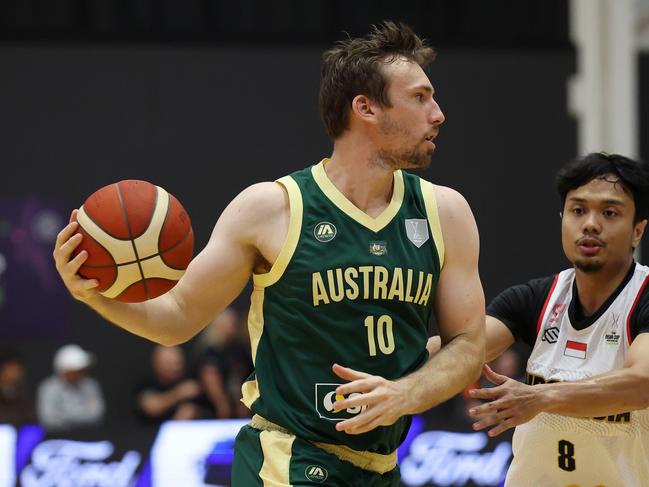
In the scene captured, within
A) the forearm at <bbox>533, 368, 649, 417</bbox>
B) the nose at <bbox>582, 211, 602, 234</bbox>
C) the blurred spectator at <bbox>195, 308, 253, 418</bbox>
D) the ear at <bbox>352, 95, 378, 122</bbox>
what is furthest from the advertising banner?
the ear at <bbox>352, 95, 378, 122</bbox>

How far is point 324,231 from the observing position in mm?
4055

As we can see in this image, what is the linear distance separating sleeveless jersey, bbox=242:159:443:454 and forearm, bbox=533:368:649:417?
22.3 inches

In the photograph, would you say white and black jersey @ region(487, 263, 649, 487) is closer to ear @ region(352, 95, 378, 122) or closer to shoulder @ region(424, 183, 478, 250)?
shoulder @ region(424, 183, 478, 250)

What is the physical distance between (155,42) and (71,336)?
387 cm

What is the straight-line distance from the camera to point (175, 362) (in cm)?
1172

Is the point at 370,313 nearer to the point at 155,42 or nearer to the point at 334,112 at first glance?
the point at 334,112

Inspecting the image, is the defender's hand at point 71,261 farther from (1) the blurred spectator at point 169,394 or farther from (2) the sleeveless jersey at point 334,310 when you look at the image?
(1) the blurred spectator at point 169,394

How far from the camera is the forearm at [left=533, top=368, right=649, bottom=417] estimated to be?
4176 mm

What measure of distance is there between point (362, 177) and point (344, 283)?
18.3 inches

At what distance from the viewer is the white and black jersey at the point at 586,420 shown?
454 centimetres

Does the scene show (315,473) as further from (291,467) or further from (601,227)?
(601,227)

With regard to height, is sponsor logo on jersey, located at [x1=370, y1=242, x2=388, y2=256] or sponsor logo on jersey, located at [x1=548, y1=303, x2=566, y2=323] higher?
sponsor logo on jersey, located at [x1=370, y1=242, x2=388, y2=256]

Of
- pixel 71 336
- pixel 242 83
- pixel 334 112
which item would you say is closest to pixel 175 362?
pixel 71 336

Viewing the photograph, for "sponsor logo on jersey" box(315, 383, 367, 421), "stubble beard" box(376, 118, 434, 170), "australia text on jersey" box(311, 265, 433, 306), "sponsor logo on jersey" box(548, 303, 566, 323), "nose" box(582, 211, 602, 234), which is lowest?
"sponsor logo on jersey" box(315, 383, 367, 421)
